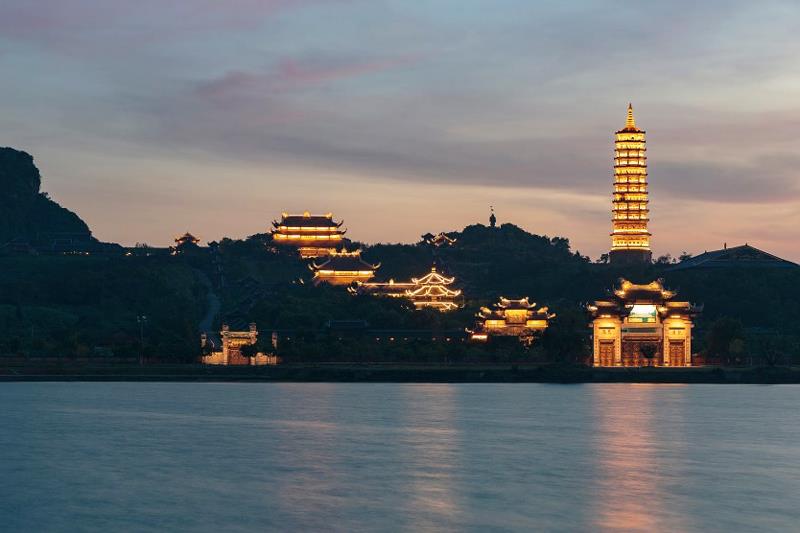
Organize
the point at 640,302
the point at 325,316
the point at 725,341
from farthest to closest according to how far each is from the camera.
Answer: the point at 325,316
the point at 640,302
the point at 725,341

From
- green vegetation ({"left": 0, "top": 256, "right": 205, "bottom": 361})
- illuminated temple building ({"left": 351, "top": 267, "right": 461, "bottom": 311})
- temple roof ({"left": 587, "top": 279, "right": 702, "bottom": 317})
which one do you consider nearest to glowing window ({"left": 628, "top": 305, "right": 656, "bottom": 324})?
temple roof ({"left": 587, "top": 279, "right": 702, "bottom": 317})

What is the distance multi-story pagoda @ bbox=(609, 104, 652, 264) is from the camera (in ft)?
636

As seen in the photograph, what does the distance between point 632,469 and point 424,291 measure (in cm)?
11484

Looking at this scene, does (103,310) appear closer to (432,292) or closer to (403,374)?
(432,292)

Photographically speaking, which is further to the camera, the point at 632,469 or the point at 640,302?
the point at 640,302

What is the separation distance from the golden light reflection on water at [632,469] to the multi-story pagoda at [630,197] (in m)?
91.0

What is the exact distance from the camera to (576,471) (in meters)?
65.2

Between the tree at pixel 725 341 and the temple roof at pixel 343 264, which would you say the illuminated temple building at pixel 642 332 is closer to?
the tree at pixel 725 341

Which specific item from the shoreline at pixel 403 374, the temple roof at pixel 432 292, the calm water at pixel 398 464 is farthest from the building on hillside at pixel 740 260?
the calm water at pixel 398 464

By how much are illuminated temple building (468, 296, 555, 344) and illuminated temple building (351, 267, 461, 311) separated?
14.9 m

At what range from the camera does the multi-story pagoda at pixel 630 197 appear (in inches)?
7638

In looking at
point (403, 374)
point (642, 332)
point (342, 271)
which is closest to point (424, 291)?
point (342, 271)

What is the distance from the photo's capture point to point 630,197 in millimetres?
193500

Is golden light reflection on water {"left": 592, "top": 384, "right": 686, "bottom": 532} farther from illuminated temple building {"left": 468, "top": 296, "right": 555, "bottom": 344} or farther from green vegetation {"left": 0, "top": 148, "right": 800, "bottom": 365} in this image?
illuminated temple building {"left": 468, "top": 296, "right": 555, "bottom": 344}
